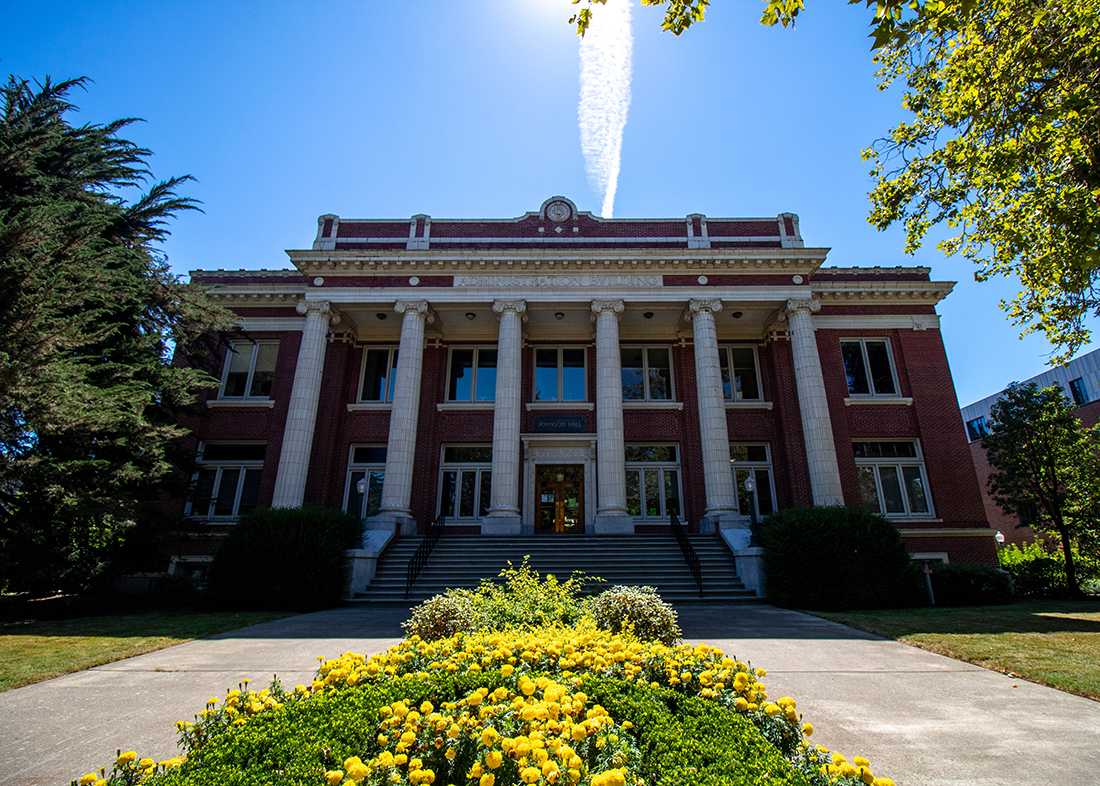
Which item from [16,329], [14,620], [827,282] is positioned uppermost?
[827,282]

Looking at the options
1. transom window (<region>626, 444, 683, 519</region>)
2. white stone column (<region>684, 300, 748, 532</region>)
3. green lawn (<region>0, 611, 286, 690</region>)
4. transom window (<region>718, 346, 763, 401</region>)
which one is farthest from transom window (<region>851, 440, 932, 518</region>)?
green lawn (<region>0, 611, 286, 690</region>)

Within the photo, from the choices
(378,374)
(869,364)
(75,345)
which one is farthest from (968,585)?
(75,345)

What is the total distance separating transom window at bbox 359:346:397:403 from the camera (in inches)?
882

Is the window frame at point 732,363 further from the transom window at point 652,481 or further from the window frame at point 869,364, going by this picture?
the transom window at point 652,481

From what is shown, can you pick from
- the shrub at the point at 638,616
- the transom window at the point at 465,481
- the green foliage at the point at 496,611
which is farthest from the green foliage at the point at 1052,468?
the shrub at the point at 638,616

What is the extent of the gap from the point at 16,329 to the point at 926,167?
1933cm

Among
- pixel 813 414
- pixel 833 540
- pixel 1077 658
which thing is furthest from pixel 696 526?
pixel 1077 658

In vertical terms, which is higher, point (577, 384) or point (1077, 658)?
point (577, 384)

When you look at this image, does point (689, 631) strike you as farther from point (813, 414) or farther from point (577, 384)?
point (577, 384)

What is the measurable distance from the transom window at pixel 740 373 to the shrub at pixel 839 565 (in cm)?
926

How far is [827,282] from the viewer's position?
72.3ft

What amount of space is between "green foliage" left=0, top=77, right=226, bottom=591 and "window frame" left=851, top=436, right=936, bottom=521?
24.1 meters

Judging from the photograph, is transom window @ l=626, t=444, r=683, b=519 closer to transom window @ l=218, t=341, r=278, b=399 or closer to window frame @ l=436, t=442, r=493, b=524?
window frame @ l=436, t=442, r=493, b=524

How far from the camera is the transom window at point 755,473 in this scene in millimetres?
20678
